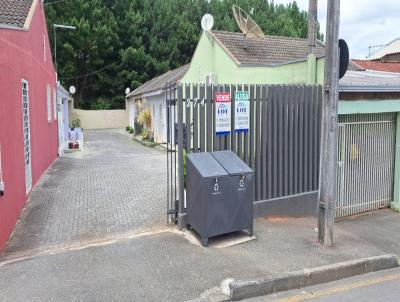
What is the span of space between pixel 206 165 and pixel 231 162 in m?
0.44

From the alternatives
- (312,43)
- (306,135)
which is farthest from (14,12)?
(312,43)

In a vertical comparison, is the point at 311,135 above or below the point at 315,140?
above

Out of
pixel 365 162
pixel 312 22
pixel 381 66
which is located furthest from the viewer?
pixel 381 66

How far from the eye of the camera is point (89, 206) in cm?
828

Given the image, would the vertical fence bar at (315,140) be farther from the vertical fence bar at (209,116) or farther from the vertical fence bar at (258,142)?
the vertical fence bar at (209,116)

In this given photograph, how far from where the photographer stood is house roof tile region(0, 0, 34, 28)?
9.15 meters

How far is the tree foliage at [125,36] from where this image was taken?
35375 millimetres

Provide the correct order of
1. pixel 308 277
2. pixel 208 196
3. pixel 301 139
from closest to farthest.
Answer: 1. pixel 308 277
2. pixel 208 196
3. pixel 301 139

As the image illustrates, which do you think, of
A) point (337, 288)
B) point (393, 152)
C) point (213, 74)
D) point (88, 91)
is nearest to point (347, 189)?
point (393, 152)

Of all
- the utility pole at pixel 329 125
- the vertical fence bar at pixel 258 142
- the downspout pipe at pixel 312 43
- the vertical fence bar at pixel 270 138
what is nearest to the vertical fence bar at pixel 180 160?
the vertical fence bar at pixel 258 142

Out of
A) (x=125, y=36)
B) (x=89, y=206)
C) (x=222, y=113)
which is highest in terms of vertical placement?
(x=125, y=36)

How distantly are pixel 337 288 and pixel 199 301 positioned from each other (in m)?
1.80

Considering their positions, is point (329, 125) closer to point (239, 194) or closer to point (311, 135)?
point (239, 194)

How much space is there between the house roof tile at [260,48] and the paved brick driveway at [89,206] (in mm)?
5540
